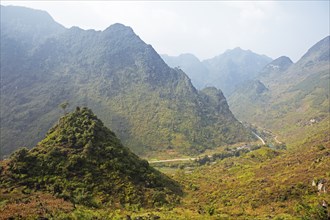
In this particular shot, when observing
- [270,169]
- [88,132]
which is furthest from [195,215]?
[270,169]

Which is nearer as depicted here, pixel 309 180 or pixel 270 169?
pixel 309 180

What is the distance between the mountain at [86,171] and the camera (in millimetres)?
59613

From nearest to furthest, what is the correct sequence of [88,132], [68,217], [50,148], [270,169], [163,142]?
[68,217]
[50,148]
[88,132]
[270,169]
[163,142]

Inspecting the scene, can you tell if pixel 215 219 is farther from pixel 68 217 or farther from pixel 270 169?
pixel 270 169

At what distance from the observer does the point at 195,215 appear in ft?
167

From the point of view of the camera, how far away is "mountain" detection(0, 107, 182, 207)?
59613 millimetres

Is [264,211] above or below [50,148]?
below

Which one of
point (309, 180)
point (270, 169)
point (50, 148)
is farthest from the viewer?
point (270, 169)

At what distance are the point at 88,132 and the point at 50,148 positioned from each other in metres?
9.36

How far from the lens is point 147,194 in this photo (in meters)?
64.9

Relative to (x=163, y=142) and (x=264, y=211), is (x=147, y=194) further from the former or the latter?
(x=163, y=142)

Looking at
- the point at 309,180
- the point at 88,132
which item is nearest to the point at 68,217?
the point at 88,132

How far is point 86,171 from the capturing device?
216ft

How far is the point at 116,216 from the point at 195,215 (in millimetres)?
12202
